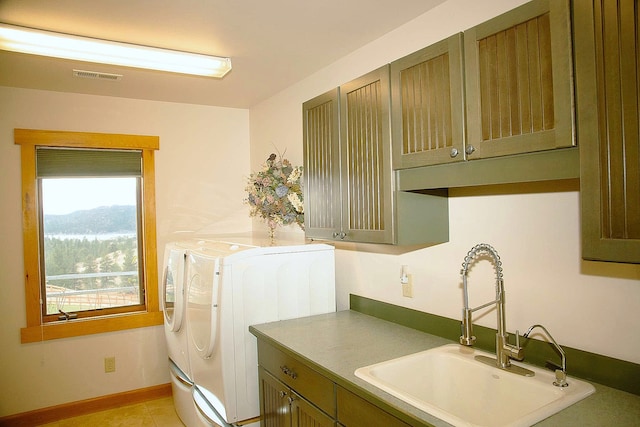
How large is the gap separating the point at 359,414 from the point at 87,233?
2913 millimetres

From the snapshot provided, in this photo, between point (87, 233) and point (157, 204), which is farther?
point (157, 204)

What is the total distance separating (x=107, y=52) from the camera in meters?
2.49

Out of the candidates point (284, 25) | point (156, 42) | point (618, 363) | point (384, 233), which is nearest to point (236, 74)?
point (156, 42)

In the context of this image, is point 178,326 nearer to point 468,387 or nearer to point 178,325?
point 178,325

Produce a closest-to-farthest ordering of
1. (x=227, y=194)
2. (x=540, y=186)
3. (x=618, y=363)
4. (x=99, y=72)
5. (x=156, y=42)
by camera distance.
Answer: (x=618, y=363) → (x=540, y=186) → (x=156, y=42) → (x=99, y=72) → (x=227, y=194)

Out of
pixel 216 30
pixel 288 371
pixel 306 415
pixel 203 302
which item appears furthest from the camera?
pixel 203 302

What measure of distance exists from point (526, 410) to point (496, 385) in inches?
5.1

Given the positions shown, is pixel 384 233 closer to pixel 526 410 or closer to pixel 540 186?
pixel 540 186

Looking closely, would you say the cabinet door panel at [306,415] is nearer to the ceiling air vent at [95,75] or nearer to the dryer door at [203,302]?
the dryer door at [203,302]

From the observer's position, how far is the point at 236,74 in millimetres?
3076

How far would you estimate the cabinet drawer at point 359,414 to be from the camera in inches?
56.6

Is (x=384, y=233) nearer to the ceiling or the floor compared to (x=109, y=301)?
nearer to the ceiling

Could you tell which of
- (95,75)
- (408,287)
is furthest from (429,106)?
(95,75)

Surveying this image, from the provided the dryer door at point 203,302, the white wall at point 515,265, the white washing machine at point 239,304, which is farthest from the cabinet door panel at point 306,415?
the white wall at point 515,265
